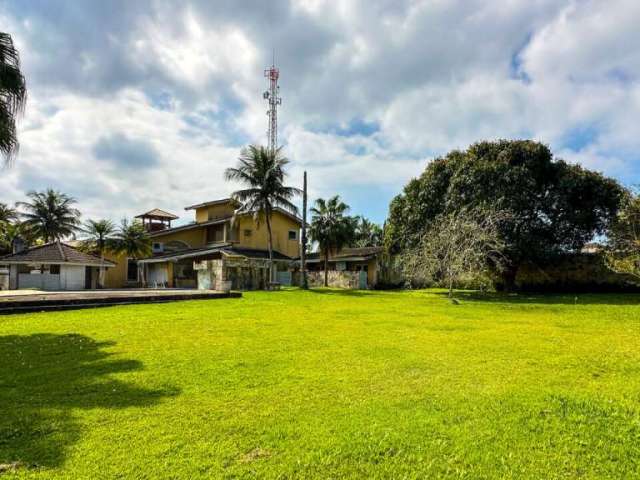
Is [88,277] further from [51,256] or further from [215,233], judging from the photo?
[215,233]

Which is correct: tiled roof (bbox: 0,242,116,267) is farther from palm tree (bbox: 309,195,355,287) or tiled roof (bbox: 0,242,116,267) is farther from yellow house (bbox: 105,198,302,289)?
palm tree (bbox: 309,195,355,287)

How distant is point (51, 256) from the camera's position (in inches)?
1043

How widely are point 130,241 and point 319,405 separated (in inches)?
1232

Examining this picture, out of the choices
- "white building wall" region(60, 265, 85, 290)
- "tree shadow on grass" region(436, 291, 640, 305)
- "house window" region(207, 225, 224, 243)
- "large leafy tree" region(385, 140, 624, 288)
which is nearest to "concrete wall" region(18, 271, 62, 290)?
"white building wall" region(60, 265, 85, 290)

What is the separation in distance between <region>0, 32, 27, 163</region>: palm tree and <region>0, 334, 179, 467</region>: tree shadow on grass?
14.1 ft

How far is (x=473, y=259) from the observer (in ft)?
65.0

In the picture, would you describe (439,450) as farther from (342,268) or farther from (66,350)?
(342,268)

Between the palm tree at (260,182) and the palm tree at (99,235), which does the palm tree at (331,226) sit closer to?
the palm tree at (260,182)

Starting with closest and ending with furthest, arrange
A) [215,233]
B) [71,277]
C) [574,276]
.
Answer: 1. [574,276]
2. [71,277]
3. [215,233]

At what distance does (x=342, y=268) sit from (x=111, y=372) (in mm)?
31048

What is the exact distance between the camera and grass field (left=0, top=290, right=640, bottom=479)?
319 cm

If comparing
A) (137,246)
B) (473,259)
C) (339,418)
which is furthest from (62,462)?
(137,246)

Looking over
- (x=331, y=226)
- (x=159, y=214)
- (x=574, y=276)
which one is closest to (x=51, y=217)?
(x=159, y=214)

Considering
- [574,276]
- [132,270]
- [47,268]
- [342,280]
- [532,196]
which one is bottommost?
[342,280]
